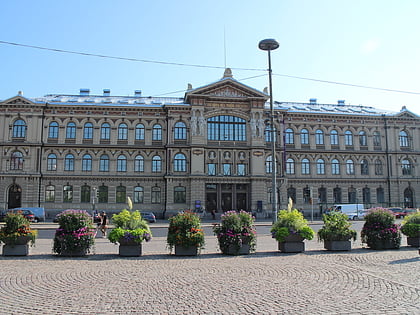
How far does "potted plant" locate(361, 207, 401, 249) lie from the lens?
54.9 ft

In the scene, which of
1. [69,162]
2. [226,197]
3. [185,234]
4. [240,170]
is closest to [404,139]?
[240,170]

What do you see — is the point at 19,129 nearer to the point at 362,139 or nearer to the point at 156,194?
the point at 156,194

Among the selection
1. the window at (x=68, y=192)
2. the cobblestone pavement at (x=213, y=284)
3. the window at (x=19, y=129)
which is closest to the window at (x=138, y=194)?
the window at (x=68, y=192)

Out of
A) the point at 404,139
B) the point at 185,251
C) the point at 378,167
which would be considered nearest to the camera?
the point at 185,251

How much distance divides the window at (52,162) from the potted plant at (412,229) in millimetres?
42748

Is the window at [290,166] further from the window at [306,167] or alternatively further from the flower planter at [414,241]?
the flower planter at [414,241]

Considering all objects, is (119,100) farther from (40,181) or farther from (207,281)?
(207,281)

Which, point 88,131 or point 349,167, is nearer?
point 88,131

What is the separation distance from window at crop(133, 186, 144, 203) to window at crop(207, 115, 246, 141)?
11420mm

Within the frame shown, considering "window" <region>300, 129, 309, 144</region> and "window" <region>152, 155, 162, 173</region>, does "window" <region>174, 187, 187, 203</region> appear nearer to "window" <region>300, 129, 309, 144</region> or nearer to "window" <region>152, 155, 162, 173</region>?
"window" <region>152, 155, 162, 173</region>

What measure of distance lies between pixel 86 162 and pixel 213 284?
42.8 meters

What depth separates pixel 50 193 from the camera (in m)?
48.5

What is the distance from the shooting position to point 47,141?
4897 cm

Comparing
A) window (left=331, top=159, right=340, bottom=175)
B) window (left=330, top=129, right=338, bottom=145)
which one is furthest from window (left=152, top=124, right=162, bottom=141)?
window (left=331, top=159, right=340, bottom=175)
